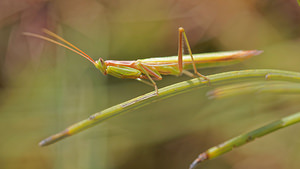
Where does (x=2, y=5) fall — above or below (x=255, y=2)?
above

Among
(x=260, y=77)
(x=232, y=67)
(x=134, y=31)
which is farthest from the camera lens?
(x=134, y=31)

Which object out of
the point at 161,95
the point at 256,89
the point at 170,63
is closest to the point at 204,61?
the point at 170,63

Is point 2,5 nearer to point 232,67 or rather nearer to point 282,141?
point 232,67

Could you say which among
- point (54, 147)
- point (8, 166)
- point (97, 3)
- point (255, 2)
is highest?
point (97, 3)

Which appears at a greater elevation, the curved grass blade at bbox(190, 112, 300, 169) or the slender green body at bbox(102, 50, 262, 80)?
the slender green body at bbox(102, 50, 262, 80)

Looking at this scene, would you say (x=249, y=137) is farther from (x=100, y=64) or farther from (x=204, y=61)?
(x=100, y=64)

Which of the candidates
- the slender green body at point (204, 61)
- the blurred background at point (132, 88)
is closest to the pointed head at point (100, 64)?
the slender green body at point (204, 61)

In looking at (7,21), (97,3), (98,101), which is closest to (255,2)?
(97,3)

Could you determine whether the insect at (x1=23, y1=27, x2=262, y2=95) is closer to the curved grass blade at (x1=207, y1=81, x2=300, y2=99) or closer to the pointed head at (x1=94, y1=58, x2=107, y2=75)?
the pointed head at (x1=94, y1=58, x2=107, y2=75)

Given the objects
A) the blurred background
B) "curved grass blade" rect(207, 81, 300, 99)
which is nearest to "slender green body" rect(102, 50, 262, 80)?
"curved grass blade" rect(207, 81, 300, 99)
